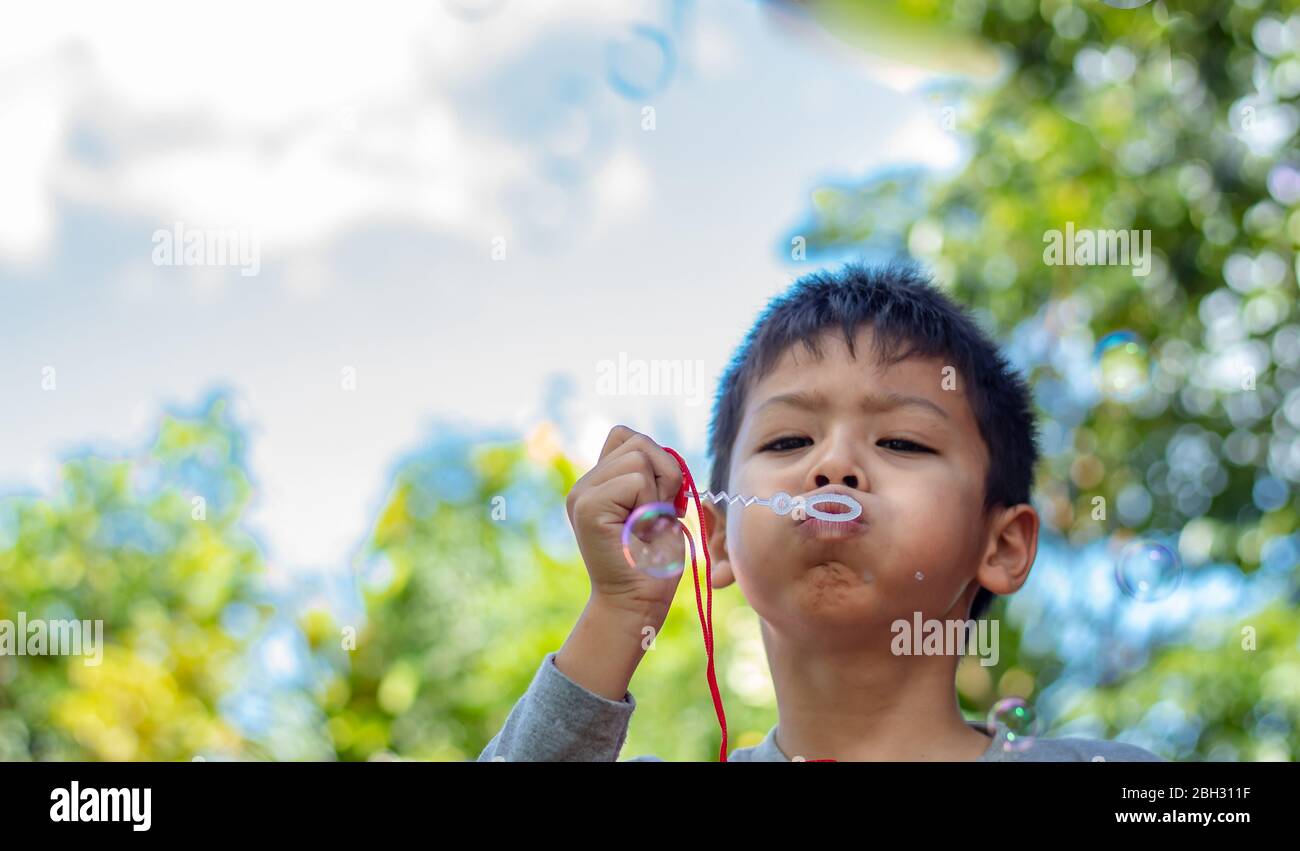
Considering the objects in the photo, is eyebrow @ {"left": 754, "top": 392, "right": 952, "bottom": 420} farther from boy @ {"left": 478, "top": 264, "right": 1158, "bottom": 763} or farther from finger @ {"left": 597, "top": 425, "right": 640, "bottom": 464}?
finger @ {"left": 597, "top": 425, "right": 640, "bottom": 464}

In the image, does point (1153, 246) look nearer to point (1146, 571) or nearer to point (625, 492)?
point (1146, 571)

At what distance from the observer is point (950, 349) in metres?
1.44

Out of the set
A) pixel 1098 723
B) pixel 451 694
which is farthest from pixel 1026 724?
pixel 451 694

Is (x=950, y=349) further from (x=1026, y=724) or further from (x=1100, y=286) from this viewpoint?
(x=1100, y=286)

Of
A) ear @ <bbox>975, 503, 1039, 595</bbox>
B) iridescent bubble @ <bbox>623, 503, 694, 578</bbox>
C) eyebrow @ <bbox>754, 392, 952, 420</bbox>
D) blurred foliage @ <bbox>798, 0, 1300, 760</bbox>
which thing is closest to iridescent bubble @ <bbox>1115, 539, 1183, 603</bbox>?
ear @ <bbox>975, 503, 1039, 595</bbox>

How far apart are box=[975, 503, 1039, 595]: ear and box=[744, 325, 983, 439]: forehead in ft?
0.35

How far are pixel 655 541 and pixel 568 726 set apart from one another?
194 mm

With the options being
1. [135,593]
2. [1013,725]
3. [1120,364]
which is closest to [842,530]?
[1013,725]

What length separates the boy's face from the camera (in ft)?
4.10

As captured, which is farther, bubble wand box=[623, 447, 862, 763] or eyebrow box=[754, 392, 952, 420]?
eyebrow box=[754, 392, 952, 420]

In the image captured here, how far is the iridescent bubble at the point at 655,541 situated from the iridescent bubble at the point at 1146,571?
104 centimetres

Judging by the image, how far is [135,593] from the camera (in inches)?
213

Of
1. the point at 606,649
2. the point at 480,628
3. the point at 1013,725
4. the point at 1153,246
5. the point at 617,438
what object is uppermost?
the point at 1153,246
